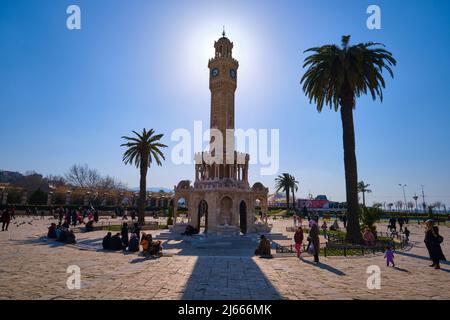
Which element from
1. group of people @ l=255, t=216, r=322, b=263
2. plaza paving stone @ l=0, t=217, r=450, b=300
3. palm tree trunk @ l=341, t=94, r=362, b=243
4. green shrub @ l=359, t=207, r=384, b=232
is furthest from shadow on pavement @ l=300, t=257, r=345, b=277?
green shrub @ l=359, t=207, r=384, b=232

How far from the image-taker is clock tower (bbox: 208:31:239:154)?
33.5 meters

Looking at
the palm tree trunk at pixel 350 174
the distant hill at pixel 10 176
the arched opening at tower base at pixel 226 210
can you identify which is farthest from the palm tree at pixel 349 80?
the distant hill at pixel 10 176

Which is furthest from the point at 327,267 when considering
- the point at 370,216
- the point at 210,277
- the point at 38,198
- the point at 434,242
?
the point at 38,198

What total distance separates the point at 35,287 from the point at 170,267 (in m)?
5.11

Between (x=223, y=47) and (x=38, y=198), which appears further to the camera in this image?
(x=38, y=198)

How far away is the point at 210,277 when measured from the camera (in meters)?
Result: 10.5

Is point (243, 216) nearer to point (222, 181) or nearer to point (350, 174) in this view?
point (222, 181)

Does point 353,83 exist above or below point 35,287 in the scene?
above

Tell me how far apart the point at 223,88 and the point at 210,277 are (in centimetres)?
2684

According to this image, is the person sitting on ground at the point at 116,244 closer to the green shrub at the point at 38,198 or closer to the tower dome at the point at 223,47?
the tower dome at the point at 223,47

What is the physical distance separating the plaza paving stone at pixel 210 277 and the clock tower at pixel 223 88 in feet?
67.1

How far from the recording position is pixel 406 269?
12344 millimetres

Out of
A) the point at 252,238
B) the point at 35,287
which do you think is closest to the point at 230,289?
→ the point at 35,287

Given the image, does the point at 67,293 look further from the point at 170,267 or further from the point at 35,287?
the point at 170,267
